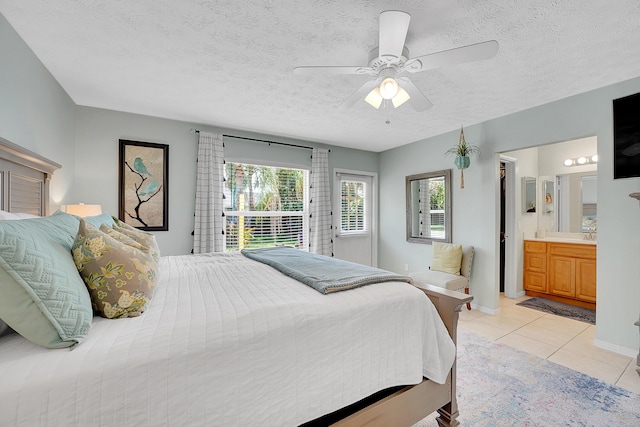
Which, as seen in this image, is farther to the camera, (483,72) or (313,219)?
(313,219)

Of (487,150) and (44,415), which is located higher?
(487,150)

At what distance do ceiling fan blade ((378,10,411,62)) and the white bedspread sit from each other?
139cm

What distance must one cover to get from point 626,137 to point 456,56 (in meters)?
2.15

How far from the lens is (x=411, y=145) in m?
4.79

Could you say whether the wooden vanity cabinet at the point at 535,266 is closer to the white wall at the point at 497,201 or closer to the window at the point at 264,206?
the white wall at the point at 497,201

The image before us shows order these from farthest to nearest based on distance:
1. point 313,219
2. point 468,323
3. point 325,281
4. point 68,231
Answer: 1. point 313,219
2. point 468,323
3. point 325,281
4. point 68,231

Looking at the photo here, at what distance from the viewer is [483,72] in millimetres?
2391

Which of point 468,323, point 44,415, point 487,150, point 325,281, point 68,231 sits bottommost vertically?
point 468,323

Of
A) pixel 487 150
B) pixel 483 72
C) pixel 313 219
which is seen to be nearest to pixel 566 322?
pixel 487 150

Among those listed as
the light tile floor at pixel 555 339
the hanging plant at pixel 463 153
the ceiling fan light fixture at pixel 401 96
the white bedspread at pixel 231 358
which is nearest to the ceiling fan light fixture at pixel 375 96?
the ceiling fan light fixture at pixel 401 96

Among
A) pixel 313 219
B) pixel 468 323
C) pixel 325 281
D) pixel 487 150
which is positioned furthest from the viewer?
pixel 313 219

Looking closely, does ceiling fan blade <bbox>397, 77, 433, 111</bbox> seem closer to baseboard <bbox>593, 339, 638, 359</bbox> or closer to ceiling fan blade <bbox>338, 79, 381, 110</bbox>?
ceiling fan blade <bbox>338, 79, 381, 110</bbox>

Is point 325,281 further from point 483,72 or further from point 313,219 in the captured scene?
point 313,219

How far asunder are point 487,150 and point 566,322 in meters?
2.27
